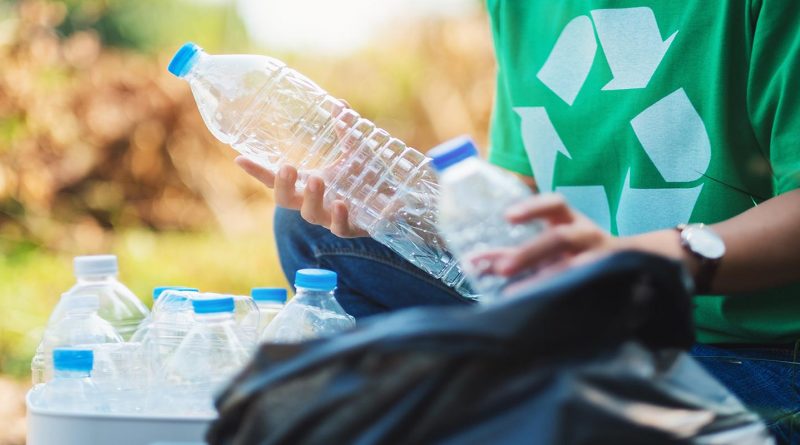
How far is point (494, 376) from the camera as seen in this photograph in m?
0.95

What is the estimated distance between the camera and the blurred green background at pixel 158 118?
4.32 m

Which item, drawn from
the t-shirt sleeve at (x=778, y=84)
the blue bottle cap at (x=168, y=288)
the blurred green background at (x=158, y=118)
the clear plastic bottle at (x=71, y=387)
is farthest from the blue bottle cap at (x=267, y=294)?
the blurred green background at (x=158, y=118)

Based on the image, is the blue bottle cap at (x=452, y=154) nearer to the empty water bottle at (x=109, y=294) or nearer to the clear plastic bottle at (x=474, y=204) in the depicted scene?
the clear plastic bottle at (x=474, y=204)

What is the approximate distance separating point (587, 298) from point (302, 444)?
34 cm

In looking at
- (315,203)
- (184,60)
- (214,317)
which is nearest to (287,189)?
(315,203)

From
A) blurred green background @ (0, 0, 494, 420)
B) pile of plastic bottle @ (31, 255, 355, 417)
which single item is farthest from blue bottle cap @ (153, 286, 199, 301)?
blurred green background @ (0, 0, 494, 420)

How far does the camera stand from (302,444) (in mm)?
996

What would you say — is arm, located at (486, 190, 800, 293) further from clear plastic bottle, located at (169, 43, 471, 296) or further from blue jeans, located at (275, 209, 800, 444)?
clear plastic bottle, located at (169, 43, 471, 296)

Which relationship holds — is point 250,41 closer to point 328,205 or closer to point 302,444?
point 328,205

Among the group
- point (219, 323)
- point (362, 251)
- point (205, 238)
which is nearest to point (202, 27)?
point (205, 238)

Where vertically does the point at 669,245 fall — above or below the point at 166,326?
above

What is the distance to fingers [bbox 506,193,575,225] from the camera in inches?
42.4

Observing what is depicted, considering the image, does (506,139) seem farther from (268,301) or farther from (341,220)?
(268,301)

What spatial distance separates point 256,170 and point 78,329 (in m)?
0.46
